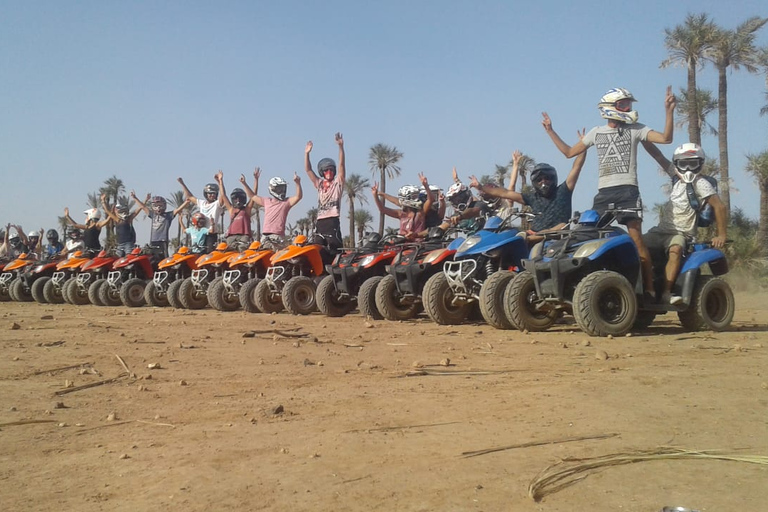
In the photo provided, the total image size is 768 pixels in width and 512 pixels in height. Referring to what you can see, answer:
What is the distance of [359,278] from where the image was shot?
372 inches

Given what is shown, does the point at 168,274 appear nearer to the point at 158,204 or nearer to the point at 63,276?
the point at 158,204

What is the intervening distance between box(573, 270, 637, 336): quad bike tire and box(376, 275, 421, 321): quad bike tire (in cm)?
286

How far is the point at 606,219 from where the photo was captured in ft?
22.9

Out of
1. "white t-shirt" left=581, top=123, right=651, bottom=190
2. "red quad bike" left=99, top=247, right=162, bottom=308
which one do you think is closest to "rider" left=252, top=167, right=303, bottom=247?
"red quad bike" left=99, top=247, right=162, bottom=308

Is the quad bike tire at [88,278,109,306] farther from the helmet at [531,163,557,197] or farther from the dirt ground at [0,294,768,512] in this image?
the helmet at [531,163,557,197]

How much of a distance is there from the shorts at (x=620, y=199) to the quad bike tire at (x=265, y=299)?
509cm

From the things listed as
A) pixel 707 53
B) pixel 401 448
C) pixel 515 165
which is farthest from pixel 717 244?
pixel 707 53

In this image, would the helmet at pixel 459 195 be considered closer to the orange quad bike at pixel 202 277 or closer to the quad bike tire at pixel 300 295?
the quad bike tire at pixel 300 295

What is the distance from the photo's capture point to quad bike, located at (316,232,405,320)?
29.2 feet

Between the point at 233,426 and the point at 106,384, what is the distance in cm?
157

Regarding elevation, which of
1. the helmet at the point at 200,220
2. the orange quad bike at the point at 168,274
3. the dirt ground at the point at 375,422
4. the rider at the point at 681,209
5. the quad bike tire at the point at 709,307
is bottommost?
the dirt ground at the point at 375,422

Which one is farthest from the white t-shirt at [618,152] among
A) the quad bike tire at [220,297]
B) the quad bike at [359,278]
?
the quad bike tire at [220,297]

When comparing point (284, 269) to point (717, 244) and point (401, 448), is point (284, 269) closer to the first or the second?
point (717, 244)

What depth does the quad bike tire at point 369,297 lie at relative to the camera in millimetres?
8844
